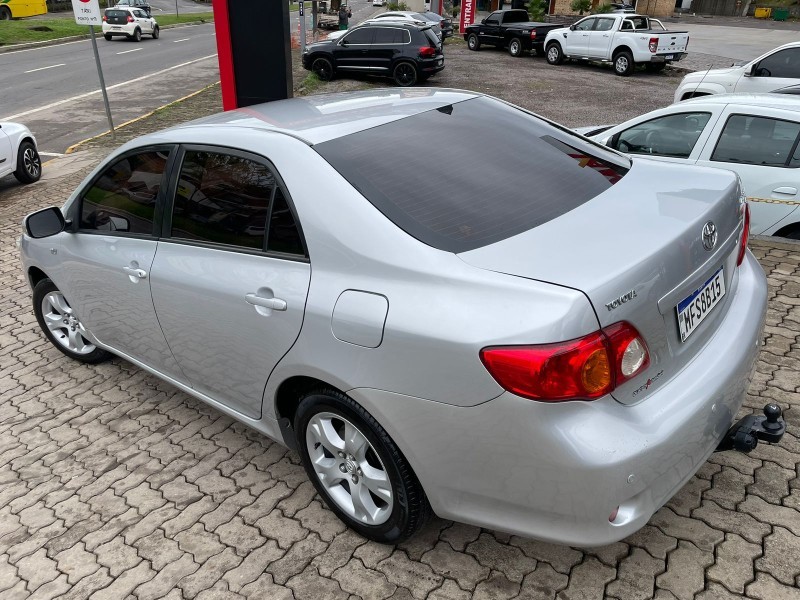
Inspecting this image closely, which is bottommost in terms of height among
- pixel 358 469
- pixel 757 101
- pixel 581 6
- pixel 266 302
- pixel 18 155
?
pixel 18 155

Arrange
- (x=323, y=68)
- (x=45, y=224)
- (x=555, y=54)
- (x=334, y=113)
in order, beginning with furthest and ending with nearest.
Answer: (x=555, y=54) → (x=323, y=68) → (x=45, y=224) → (x=334, y=113)

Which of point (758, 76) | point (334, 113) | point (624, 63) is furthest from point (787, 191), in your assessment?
point (624, 63)

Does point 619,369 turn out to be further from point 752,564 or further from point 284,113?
point 284,113

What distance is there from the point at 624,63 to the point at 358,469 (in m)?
20.0

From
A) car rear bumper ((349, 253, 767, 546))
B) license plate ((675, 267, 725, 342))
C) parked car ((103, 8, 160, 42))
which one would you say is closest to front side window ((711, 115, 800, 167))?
license plate ((675, 267, 725, 342))

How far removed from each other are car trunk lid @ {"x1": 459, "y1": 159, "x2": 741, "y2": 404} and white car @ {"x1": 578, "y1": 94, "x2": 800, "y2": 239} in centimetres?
285

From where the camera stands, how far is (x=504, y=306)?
201cm

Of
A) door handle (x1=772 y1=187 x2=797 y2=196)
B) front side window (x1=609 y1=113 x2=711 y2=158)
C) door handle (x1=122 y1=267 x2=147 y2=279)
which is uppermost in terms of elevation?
front side window (x1=609 y1=113 x2=711 y2=158)

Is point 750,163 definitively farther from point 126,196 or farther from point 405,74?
point 405,74

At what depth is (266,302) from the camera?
8.50ft

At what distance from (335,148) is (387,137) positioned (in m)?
0.25

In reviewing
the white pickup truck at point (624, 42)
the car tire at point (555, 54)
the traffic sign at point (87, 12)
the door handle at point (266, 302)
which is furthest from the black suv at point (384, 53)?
the door handle at point (266, 302)

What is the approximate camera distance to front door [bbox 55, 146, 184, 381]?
325 centimetres

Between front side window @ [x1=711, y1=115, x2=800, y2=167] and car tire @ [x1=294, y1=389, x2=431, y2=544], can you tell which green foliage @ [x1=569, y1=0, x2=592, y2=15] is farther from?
car tire @ [x1=294, y1=389, x2=431, y2=544]
